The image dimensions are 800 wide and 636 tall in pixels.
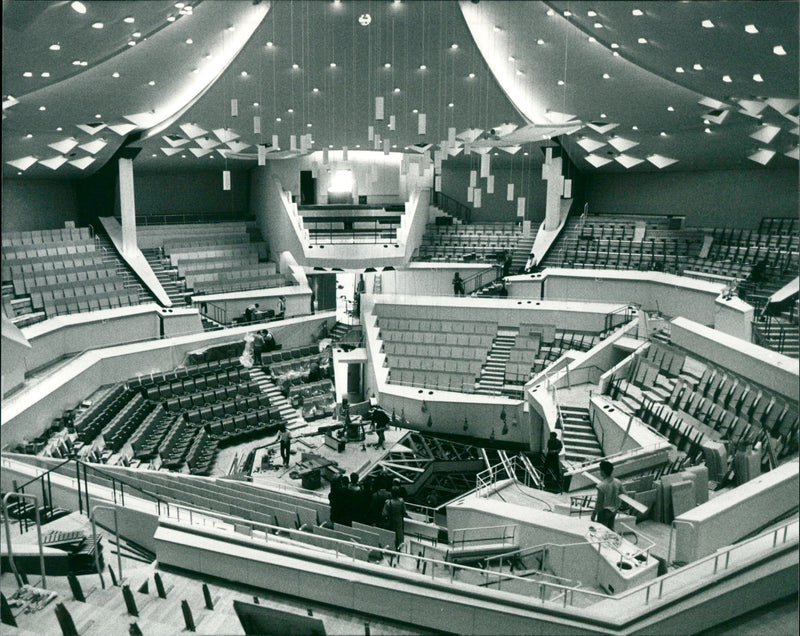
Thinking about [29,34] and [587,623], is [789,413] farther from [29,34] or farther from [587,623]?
[29,34]

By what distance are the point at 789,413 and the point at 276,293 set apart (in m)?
18.9

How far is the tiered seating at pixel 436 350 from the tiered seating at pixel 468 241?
635 cm

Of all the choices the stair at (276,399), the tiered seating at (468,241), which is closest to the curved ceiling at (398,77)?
the tiered seating at (468,241)

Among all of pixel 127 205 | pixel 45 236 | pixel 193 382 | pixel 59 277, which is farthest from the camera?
pixel 127 205

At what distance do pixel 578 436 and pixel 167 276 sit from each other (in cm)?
1601

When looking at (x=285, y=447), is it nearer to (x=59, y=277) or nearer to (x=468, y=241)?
(x=59, y=277)

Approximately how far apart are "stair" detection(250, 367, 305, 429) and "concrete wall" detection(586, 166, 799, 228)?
1606cm

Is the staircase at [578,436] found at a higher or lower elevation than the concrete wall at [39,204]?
lower

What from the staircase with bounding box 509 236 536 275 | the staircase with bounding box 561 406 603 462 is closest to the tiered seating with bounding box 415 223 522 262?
the staircase with bounding box 509 236 536 275

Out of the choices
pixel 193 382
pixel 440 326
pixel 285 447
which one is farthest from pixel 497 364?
pixel 193 382

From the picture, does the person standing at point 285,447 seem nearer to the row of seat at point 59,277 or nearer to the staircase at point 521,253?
the row of seat at point 59,277

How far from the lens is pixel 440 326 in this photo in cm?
2170

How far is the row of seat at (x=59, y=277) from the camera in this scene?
20.1 meters

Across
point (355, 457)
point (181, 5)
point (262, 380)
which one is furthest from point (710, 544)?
point (262, 380)
